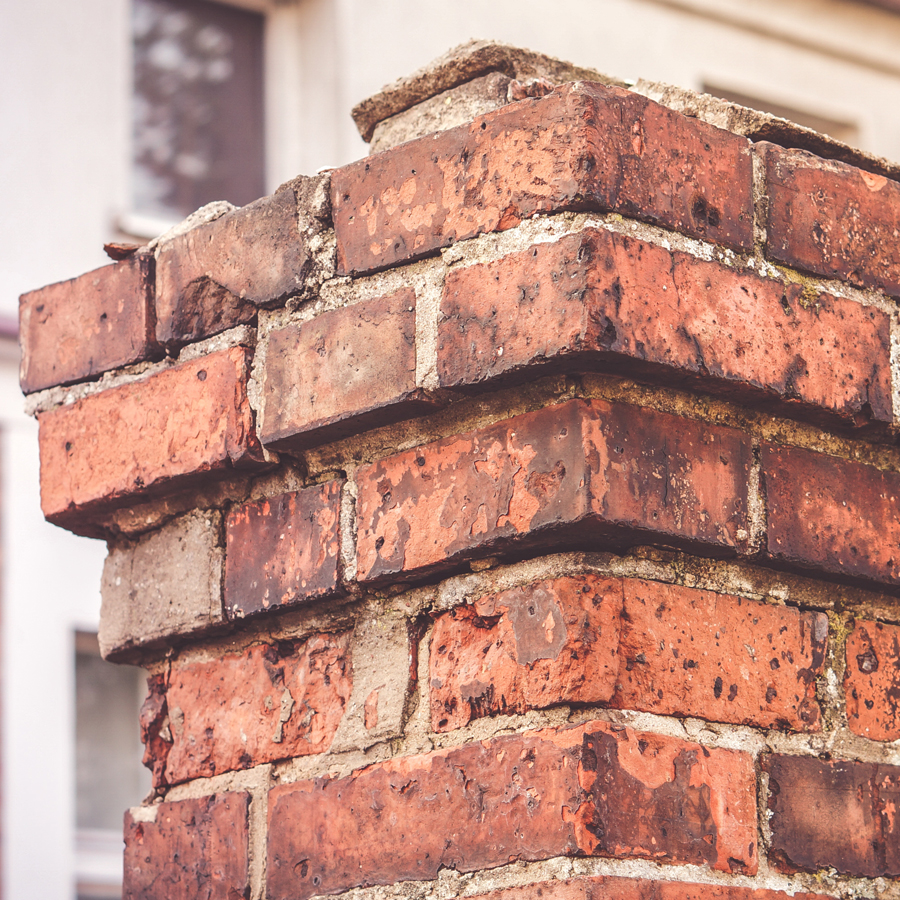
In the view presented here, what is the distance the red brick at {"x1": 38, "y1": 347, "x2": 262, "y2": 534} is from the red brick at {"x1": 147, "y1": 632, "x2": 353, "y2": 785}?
17cm

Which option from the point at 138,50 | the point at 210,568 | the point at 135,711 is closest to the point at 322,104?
the point at 138,50

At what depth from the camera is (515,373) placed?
1.07 meters

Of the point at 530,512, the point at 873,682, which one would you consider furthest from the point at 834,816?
the point at 530,512

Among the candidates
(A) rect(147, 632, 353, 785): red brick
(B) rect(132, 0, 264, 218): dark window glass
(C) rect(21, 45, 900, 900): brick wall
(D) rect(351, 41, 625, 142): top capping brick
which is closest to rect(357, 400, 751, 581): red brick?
(C) rect(21, 45, 900, 900): brick wall

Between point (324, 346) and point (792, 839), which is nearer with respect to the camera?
point (792, 839)

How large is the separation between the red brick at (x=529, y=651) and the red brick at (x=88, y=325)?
453 millimetres

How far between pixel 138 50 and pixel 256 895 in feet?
16.7

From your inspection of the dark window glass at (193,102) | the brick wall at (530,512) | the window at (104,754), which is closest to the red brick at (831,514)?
the brick wall at (530,512)

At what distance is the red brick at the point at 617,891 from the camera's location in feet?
3.20

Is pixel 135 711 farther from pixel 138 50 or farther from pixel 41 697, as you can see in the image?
pixel 138 50

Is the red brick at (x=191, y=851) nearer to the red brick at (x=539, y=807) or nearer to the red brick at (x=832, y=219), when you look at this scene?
the red brick at (x=539, y=807)

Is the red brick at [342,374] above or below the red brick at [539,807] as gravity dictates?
above

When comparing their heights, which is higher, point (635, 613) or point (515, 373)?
point (515, 373)

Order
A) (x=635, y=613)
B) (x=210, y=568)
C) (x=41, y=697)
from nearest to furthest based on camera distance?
(x=635, y=613), (x=210, y=568), (x=41, y=697)
